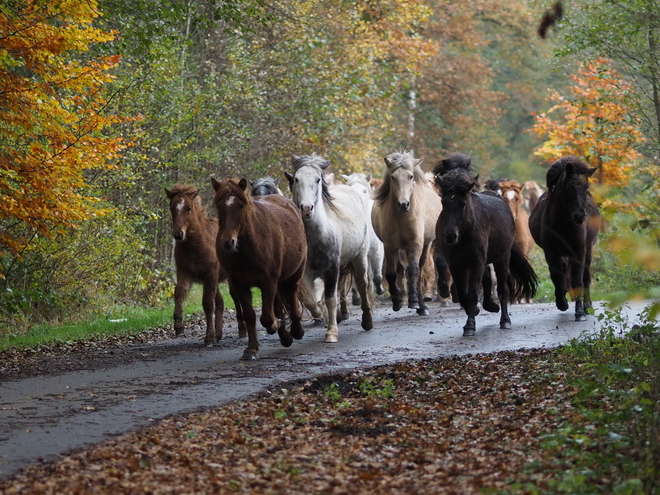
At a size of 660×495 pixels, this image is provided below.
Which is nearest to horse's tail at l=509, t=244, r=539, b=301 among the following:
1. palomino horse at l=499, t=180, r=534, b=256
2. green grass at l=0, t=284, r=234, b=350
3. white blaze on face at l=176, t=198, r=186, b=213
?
palomino horse at l=499, t=180, r=534, b=256

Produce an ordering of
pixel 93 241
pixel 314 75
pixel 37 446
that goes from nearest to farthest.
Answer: pixel 37 446, pixel 93 241, pixel 314 75

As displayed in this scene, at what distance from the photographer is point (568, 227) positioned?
16141mm

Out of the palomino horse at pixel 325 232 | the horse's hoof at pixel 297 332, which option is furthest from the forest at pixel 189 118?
the horse's hoof at pixel 297 332

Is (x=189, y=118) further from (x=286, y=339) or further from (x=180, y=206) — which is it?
(x=286, y=339)

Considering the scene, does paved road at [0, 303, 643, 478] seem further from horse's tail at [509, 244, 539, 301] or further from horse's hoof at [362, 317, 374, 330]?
horse's tail at [509, 244, 539, 301]

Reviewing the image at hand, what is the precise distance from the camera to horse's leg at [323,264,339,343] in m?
14.2

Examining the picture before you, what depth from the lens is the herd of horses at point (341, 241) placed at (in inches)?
489

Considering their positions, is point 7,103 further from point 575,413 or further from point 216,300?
point 575,413

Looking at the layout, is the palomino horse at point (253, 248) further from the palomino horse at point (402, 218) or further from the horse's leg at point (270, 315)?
the palomino horse at point (402, 218)

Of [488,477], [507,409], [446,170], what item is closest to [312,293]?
[446,170]

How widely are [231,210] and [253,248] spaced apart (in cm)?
56

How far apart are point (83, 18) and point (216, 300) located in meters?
4.28

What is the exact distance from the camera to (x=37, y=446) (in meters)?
7.59

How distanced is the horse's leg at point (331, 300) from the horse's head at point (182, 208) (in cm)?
203
